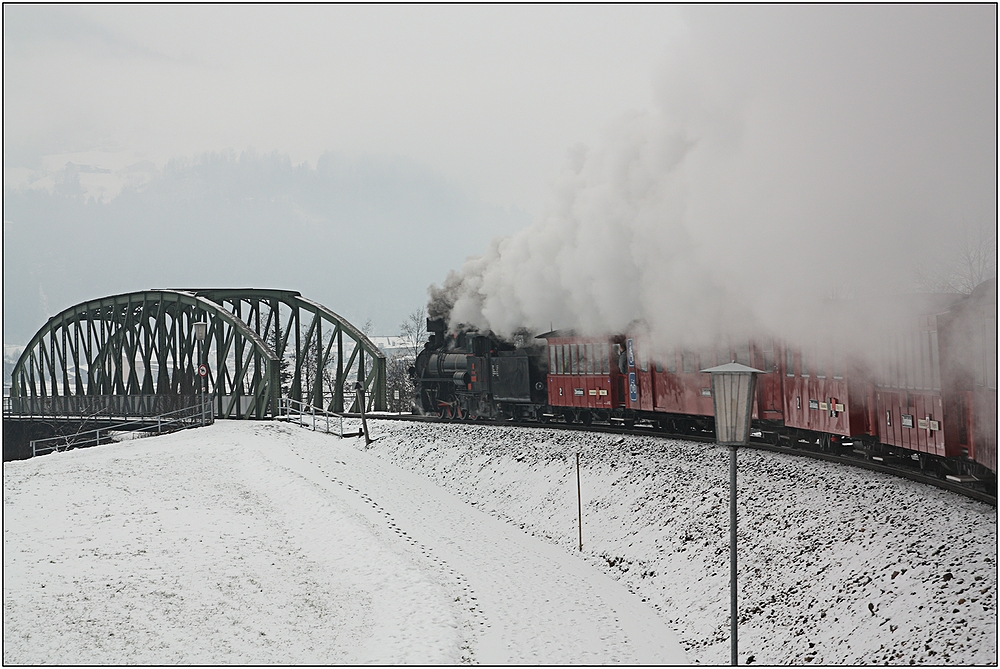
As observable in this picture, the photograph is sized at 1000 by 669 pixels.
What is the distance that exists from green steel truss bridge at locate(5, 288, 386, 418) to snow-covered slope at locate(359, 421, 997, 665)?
14191mm

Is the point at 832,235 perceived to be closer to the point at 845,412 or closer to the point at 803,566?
the point at 845,412

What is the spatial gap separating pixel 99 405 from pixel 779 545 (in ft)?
112

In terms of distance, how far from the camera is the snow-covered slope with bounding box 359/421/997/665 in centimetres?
892

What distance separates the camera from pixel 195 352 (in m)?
38.5

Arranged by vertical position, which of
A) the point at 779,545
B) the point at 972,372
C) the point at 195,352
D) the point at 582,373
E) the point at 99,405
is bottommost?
the point at 779,545

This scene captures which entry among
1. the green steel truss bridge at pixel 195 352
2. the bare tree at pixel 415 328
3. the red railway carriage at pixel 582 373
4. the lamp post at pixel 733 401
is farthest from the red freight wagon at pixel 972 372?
the bare tree at pixel 415 328

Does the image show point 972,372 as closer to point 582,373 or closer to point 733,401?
point 733,401

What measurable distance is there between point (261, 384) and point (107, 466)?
42.2ft

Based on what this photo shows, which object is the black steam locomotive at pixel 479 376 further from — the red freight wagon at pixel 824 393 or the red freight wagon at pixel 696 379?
the red freight wagon at pixel 824 393

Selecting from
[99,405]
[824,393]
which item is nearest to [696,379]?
[824,393]

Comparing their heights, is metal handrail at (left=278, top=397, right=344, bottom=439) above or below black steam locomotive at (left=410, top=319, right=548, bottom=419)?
below

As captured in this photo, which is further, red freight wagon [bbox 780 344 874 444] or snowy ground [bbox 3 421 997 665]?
red freight wagon [bbox 780 344 874 444]

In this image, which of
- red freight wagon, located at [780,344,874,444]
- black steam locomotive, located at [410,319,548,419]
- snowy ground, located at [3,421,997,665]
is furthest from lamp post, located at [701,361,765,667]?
black steam locomotive, located at [410,319,548,419]

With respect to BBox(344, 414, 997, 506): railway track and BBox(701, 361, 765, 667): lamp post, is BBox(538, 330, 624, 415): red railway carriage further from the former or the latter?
BBox(701, 361, 765, 667): lamp post
